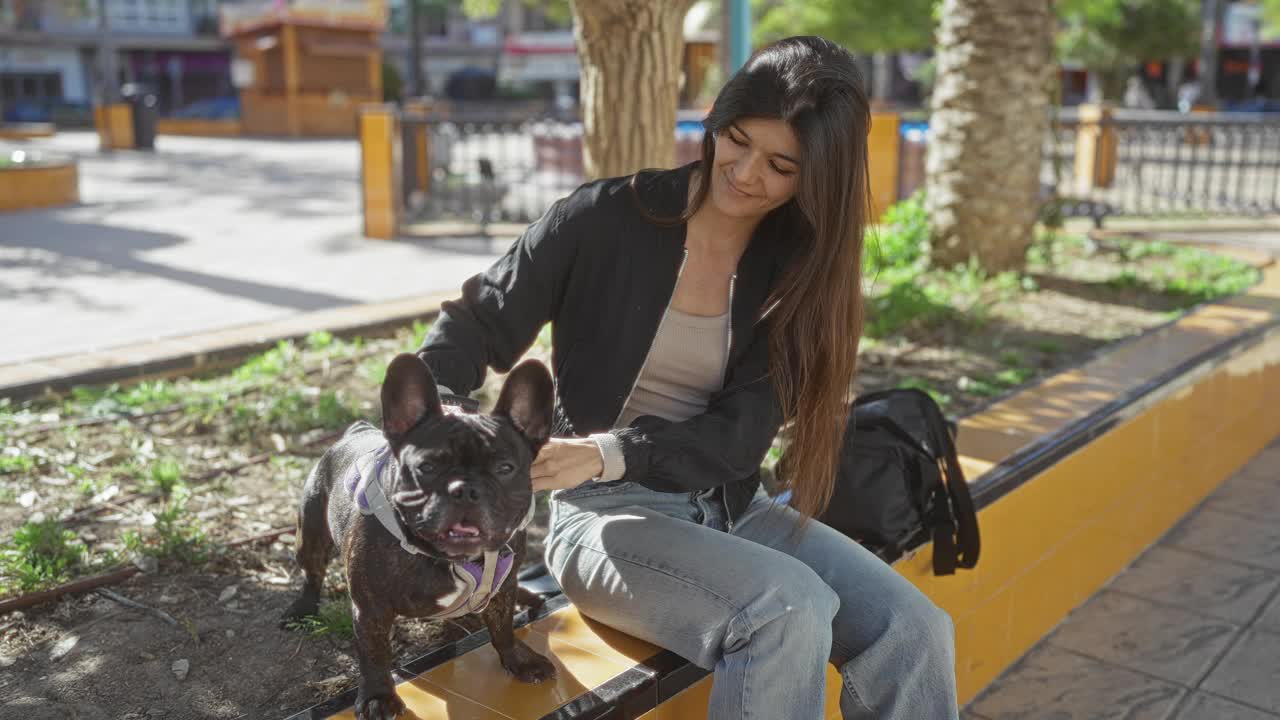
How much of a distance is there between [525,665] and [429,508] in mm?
689

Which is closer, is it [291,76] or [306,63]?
[291,76]

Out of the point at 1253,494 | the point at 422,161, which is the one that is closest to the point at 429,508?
the point at 1253,494

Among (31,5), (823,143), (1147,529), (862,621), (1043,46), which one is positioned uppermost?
(31,5)

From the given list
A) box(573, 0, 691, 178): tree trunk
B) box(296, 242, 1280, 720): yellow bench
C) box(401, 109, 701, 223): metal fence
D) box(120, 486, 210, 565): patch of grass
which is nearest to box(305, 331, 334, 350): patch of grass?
box(573, 0, 691, 178): tree trunk

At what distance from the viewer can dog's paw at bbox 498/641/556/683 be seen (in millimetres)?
2525

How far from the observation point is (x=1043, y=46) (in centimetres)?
790

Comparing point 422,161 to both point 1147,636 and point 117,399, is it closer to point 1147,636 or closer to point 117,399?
point 117,399

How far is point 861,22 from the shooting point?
25906 mm

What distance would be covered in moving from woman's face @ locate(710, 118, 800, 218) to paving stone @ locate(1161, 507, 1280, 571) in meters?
3.23

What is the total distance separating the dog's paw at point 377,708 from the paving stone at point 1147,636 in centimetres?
273

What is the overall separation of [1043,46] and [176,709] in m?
7.09

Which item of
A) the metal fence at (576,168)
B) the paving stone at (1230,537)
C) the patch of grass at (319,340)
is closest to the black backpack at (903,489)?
the paving stone at (1230,537)

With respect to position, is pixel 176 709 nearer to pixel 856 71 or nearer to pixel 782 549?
pixel 782 549

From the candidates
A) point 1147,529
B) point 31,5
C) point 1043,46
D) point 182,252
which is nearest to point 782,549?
point 1147,529
